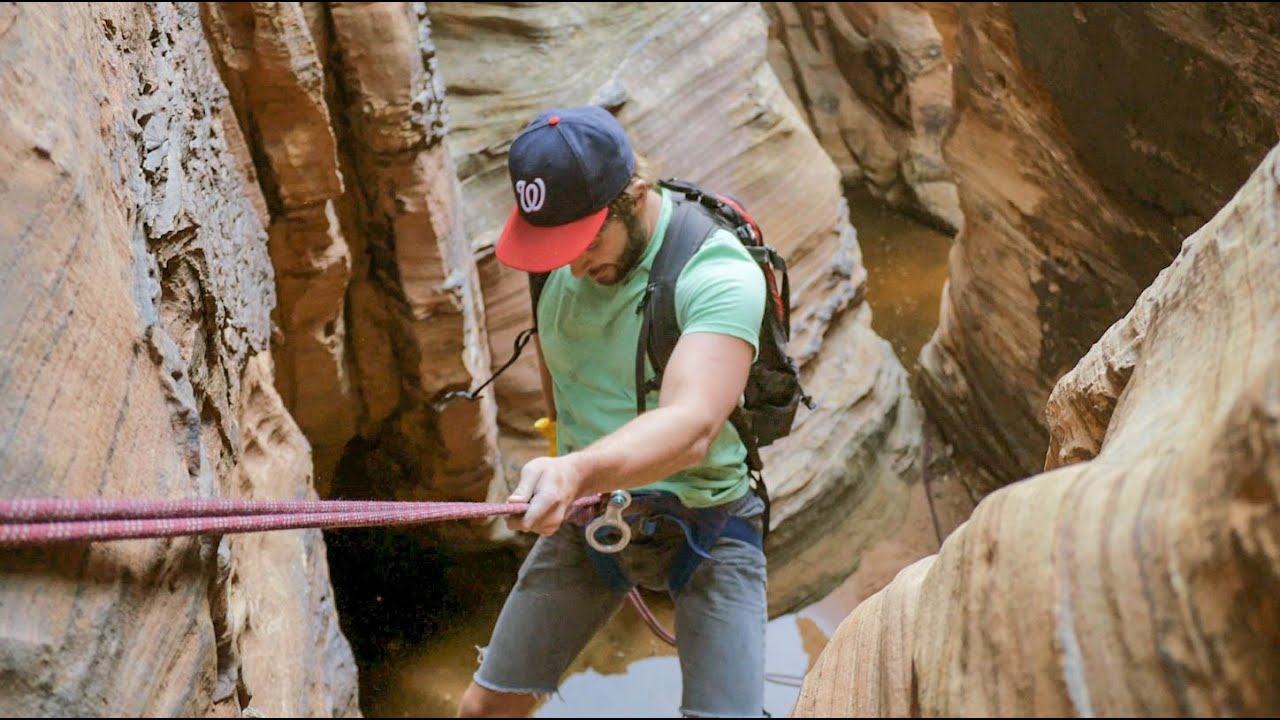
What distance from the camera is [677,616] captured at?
2820 millimetres

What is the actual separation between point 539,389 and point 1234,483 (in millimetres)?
4060

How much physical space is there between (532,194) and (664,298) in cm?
37

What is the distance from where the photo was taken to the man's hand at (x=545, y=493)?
1.99 meters

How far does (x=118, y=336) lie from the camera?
5.55 ft

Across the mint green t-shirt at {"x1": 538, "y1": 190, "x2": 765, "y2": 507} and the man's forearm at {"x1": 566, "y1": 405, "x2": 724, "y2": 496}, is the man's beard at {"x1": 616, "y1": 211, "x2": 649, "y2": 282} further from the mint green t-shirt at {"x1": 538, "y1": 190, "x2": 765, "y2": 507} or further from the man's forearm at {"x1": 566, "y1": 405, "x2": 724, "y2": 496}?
the man's forearm at {"x1": 566, "y1": 405, "x2": 724, "y2": 496}

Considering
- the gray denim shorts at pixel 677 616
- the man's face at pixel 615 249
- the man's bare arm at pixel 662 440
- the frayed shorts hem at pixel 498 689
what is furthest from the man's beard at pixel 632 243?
the frayed shorts hem at pixel 498 689

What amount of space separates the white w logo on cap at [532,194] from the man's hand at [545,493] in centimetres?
64

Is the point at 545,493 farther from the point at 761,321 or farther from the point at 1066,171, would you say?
the point at 1066,171

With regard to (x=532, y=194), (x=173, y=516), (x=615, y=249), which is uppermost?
(x=173, y=516)

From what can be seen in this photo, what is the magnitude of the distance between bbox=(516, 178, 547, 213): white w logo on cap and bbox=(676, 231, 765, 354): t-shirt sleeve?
1.15 feet

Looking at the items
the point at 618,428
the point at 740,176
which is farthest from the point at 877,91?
the point at 618,428

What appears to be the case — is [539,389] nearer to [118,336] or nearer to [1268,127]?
[1268,127]

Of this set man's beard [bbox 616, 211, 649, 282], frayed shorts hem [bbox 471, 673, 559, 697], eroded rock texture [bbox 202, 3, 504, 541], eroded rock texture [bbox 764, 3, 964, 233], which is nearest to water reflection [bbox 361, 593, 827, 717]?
eroded rock texture [bbox 202, 3, 504, 541]

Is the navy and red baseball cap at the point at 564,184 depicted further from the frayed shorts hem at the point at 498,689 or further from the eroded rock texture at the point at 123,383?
the frayed shorts hem at the point at 498,689
